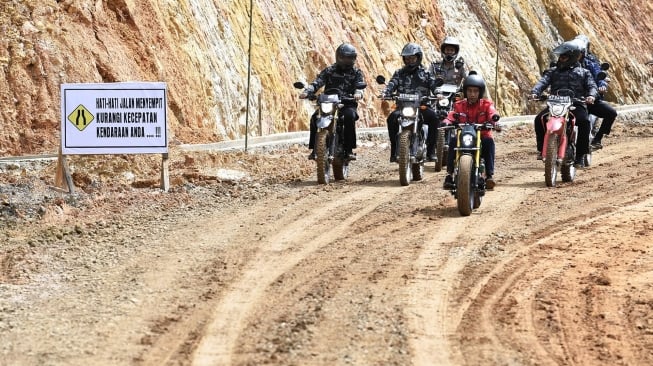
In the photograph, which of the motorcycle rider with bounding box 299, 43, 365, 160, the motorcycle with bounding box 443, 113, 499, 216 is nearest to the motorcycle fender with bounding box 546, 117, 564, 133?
the motorcycle with bounding box 443, 113, 499, 216

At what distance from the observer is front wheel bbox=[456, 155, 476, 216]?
12742mm

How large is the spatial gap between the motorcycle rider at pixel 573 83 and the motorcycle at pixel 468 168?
318cm

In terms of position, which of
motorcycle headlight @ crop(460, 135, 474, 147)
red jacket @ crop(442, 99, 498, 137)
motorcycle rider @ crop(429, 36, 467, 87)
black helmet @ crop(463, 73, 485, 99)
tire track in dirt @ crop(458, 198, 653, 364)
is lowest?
tire track in dirt @ crop(458, 198, 653, 364)

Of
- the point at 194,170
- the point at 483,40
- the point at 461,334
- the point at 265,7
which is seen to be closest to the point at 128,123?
the point at 194,170

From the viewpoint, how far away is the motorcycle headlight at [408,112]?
15.4 metres

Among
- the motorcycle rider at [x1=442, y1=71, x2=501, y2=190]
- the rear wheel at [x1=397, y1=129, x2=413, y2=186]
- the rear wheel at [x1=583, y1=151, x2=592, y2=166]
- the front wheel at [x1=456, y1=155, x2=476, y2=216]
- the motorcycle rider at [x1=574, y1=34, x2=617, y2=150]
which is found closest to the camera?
the front wheel at [x1=456, y1=155, x2=476, y2=216]

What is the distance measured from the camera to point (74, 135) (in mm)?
14852

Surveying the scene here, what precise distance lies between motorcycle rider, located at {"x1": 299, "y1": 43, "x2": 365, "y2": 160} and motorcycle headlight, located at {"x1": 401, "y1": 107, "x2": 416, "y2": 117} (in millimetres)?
694

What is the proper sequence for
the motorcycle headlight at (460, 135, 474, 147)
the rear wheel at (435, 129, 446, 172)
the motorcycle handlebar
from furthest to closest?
the rear wheel at (435, 129, 446, 172)
the motorcycle handlebar
the motorcycle headlight at (460, 135, 474, 147)

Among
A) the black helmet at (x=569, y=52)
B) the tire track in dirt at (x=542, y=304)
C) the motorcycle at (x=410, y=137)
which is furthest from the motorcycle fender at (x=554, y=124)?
the tire track in dirt at (x=542, y=304)

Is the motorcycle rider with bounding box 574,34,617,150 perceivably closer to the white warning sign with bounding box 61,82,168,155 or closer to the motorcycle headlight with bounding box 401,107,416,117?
the motorcycle headlight with bounding box 401,107,416,117

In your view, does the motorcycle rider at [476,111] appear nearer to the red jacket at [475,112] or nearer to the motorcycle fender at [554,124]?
the red jacket at [475,112]

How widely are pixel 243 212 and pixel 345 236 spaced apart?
1.98m

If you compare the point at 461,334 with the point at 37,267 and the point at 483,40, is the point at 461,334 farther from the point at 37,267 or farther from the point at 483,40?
the point at 483,40
